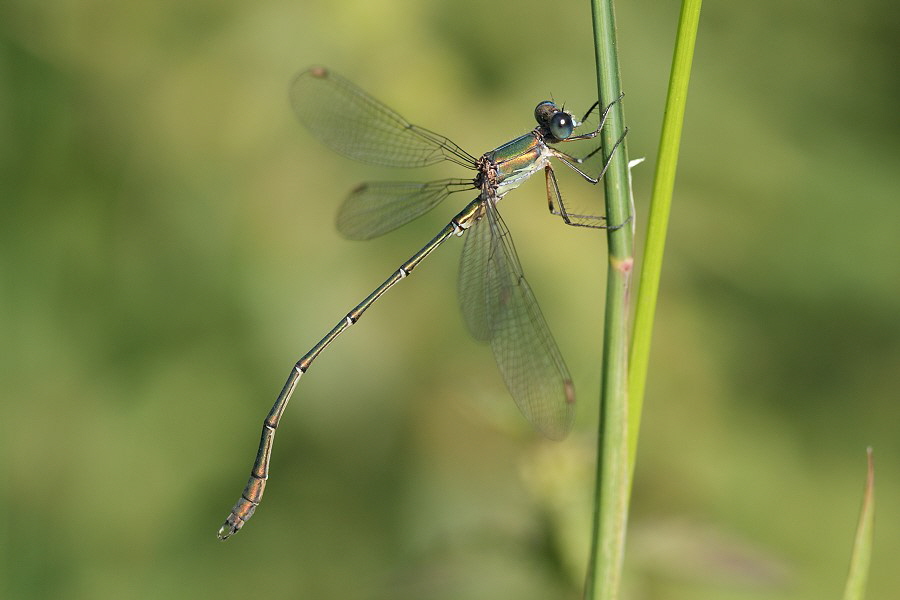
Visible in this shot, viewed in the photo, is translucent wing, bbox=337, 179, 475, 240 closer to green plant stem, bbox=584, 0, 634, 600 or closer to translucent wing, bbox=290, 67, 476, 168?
translucent wing, bbox=290, 67, 476, 168

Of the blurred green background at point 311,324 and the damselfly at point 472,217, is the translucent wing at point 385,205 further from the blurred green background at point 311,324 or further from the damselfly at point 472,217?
the blurred green background at point 311,324

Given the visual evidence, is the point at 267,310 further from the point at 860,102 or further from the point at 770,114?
the point at 860,102

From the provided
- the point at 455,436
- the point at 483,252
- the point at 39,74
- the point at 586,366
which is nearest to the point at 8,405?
the point at 39,74

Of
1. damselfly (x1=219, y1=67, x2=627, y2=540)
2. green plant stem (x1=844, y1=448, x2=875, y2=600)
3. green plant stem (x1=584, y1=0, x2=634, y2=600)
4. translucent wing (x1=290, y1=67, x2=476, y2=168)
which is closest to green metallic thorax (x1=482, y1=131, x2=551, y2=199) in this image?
damselfly (x1=219, y1=67, x2=627, y2=540)

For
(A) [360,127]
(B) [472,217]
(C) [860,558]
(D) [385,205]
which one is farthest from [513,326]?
(C) [860,558]

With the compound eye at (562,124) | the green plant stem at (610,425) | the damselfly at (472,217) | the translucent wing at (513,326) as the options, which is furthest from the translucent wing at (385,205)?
the green plant stem at (610,425)

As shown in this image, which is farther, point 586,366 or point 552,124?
point 586,366
